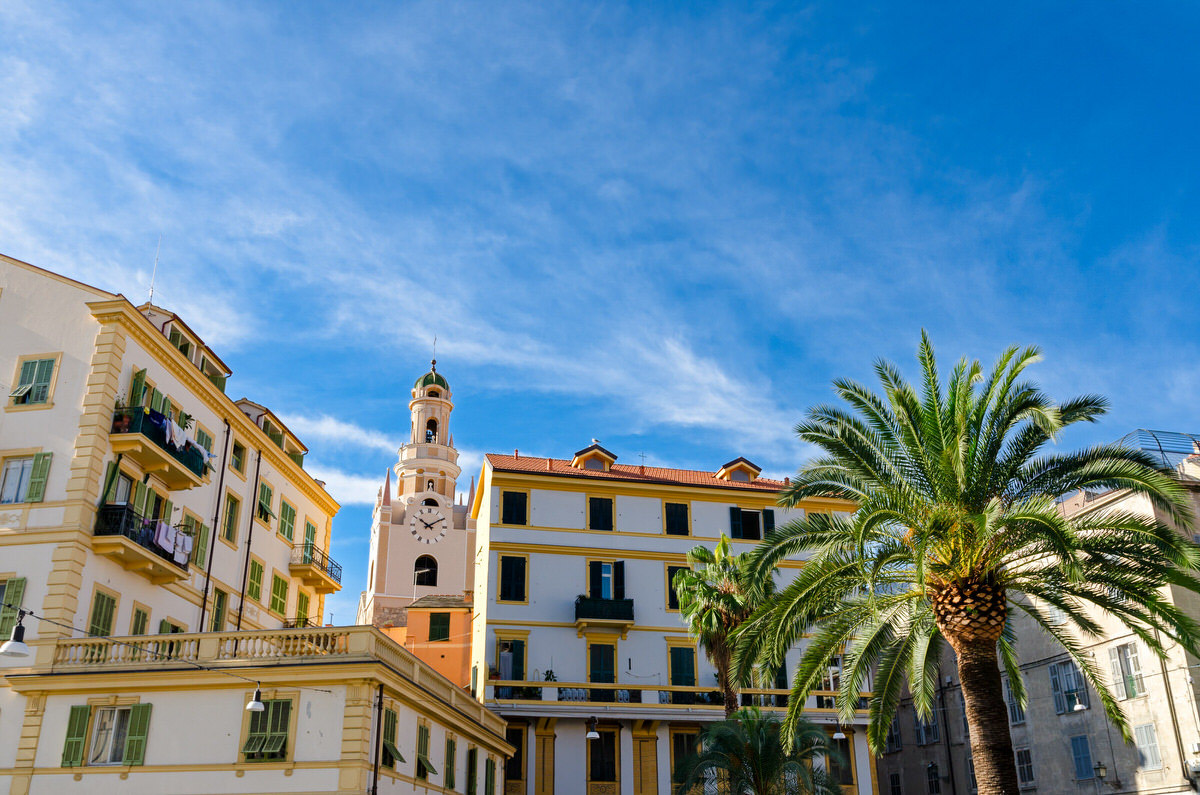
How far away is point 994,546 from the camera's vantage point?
22.6 metres

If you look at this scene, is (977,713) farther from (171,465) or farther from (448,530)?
(448,530)

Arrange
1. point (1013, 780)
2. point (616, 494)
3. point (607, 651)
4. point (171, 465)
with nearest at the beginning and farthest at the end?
point (1013, 780) < point (171, 465) < point (607, 651) < point (616, 494)

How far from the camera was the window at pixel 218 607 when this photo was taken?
3394 centimetres

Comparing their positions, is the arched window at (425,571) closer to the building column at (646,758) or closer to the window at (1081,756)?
the building column at (646,758)

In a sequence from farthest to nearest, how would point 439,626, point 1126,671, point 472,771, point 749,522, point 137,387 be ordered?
point 439,626, point 749,522, point 1126,671, point 472,771, point 137,387

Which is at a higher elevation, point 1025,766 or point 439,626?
point 439,626

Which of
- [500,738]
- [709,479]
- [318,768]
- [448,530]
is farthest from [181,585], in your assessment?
[448,530]

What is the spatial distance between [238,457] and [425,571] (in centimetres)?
4597

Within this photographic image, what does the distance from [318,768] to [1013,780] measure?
15552 mm

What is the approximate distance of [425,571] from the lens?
81875 mm

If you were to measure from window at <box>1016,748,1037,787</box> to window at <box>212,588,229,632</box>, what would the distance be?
108 ft

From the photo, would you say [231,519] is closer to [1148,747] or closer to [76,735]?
[76,735]

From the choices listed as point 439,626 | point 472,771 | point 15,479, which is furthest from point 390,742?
point 439,626

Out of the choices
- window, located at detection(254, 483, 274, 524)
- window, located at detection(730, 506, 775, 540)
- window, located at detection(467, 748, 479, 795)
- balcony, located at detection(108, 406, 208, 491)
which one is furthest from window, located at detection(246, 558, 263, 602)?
window, located at detection(730, 506, 775, 540)
